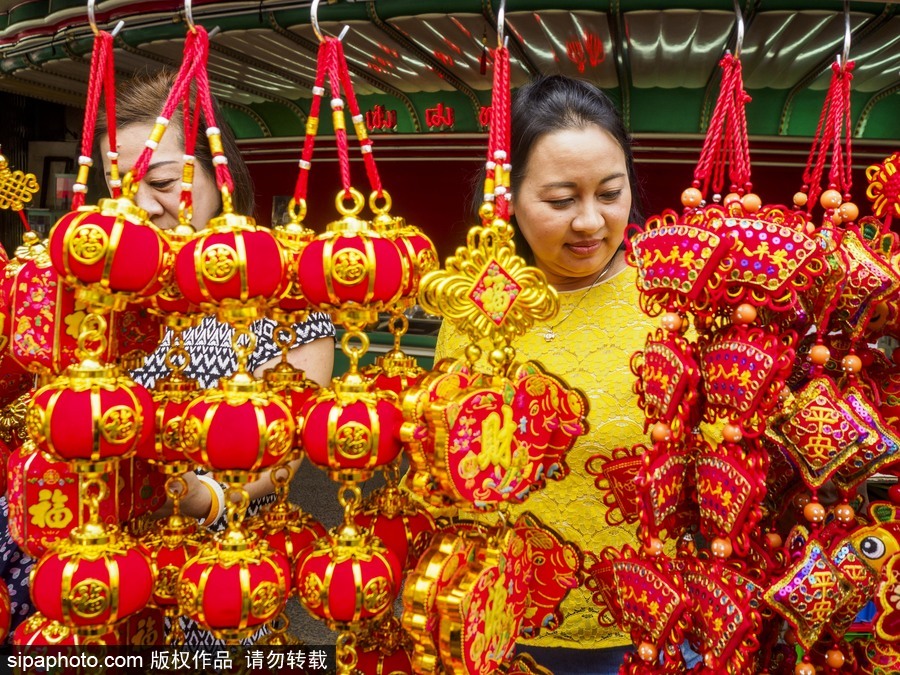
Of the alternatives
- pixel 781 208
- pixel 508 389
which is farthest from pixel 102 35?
pixel 781 208

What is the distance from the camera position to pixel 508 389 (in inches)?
25.0

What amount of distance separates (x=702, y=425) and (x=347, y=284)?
0.38 meters

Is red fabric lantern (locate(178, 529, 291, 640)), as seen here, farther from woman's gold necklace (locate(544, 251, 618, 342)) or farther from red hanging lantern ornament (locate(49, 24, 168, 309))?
woman's gold necklace (locate(544, 251, 618, 342))

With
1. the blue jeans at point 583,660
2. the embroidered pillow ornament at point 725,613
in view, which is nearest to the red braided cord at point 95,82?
the embroidered pillow ornament at point 725,613

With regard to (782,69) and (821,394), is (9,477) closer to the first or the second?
(821,394)

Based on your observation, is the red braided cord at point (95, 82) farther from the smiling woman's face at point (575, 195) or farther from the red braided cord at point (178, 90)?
the smiling woman's face at point (575, 195)

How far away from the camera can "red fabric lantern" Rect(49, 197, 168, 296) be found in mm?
584

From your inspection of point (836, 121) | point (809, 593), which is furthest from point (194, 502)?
point (836, 121)

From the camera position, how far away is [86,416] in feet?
1.95

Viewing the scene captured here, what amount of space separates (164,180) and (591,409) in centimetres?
60

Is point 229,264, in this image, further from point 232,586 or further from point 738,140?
point 738,140

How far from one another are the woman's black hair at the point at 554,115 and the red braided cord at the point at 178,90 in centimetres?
43

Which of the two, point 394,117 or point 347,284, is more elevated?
point 394,117

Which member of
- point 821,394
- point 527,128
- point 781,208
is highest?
point 527,128
